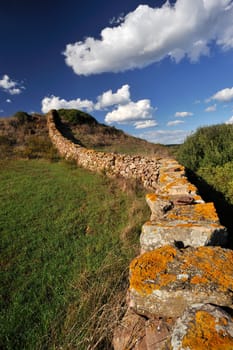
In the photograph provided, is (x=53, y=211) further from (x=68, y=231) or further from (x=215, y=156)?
(x=215, y=156)

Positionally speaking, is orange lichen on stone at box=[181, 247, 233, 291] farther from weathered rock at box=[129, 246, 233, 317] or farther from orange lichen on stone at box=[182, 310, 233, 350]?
orange lichen on stone at box=[182, 310, 233, 350]

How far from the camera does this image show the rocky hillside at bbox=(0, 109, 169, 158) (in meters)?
13.4

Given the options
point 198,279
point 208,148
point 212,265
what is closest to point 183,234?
point 212,265

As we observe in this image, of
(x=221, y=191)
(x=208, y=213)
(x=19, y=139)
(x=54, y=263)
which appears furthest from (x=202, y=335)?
(x=19, y=139)

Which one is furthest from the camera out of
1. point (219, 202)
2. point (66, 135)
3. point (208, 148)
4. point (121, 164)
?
point (66, 135)

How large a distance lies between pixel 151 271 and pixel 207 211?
4.26ft

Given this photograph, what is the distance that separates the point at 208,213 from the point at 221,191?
6.96 ft

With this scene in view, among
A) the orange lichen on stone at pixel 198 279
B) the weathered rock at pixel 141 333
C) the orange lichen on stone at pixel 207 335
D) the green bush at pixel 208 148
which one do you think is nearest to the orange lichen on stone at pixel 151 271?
the orange lichen on stone at pixel 198 279

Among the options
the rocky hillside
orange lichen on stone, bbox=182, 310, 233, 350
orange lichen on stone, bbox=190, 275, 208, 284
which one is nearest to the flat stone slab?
orange lichen on stone, bbox=190, 275, 208, 284

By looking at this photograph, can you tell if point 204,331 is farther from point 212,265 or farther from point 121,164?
point 121,164

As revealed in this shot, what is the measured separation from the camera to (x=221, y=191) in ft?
13.9

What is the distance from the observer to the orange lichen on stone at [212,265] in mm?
1503

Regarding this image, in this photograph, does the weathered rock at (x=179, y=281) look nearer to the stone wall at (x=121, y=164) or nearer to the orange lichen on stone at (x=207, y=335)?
the orange lichen on stone at (x=207, y=335)

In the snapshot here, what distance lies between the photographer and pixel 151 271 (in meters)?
1.66
